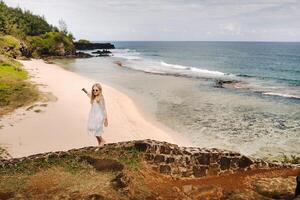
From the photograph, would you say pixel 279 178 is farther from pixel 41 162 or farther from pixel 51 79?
pixel 51 79

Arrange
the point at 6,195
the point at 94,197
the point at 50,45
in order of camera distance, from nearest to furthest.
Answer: the point at 94,197, the point at 6,195, the point at 50,45

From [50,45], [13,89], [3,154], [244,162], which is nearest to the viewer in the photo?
[244,162]

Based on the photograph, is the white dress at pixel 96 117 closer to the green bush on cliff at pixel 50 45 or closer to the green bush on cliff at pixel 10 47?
the green bush on cliff at pixel 10 47

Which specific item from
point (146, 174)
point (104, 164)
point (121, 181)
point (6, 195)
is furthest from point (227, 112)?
point (6, 195)

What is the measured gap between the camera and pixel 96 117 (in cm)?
1373

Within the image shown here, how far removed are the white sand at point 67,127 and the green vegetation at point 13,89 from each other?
5.47 feet

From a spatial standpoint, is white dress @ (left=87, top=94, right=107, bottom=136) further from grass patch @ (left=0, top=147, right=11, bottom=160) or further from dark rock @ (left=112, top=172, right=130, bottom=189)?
grass patch @ (left=0, top=147, right=11, bottom=160)

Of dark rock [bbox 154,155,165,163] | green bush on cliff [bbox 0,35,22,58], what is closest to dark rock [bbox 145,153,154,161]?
dark rock [bbox 154,155,165,163]

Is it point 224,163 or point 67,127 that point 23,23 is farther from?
point 224,163

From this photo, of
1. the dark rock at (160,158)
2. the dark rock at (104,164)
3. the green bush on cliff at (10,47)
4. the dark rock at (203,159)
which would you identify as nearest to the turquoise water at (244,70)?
the green bush on cliff at (10,47)

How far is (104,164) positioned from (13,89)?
924 inches

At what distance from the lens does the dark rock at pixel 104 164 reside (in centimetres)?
1178

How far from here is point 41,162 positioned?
1199 centimetres

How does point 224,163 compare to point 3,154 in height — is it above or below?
above
